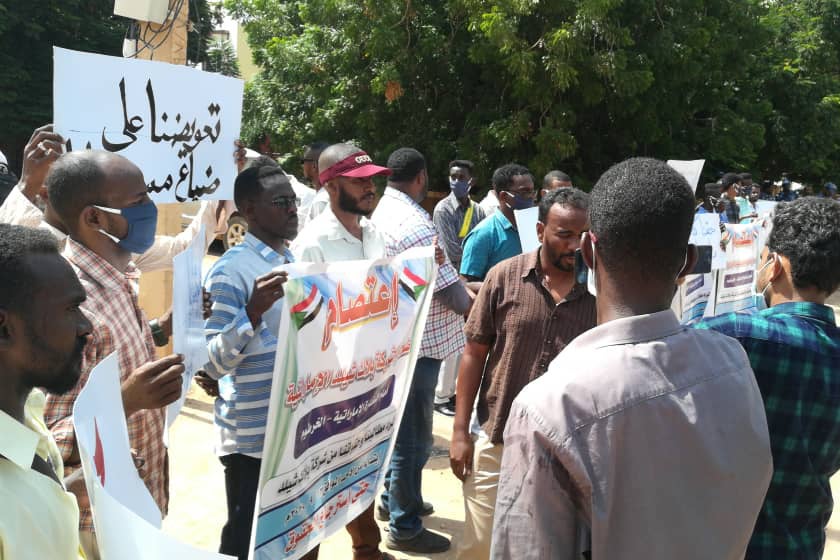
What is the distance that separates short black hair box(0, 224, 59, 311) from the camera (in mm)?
1637

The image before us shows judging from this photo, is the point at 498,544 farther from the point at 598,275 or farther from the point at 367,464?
the point at 367,464

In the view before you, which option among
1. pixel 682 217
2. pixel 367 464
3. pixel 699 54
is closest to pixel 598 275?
pixel 682 217

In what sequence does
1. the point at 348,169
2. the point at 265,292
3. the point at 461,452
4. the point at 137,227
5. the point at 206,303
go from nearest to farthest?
1. the point at 137,227
2. the point at 265,292
3. the point at 206,303
4. the point at 461,452
5. the point at 348,169

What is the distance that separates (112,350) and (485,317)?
1.60m

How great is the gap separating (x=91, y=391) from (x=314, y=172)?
16.0ft

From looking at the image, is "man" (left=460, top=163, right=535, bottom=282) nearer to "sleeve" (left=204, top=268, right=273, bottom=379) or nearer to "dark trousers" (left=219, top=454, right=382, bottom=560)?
"sleeve" (left=204, top=268, right=273, bottom=379)

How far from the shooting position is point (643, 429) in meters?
1.49

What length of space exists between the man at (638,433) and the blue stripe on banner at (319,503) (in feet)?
4.50

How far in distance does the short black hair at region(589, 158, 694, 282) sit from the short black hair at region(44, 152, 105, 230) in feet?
5.65

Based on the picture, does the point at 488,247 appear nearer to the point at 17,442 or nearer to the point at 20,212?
the point at 20,212

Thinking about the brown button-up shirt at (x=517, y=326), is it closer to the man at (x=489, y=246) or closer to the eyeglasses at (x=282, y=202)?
the eyeglasses at (x=282, y=202)

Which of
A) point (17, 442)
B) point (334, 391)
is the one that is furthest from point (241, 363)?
point (17, 442)

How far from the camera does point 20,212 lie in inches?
116

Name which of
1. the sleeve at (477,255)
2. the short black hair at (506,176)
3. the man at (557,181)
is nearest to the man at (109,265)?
the sleeve at (477,255)
